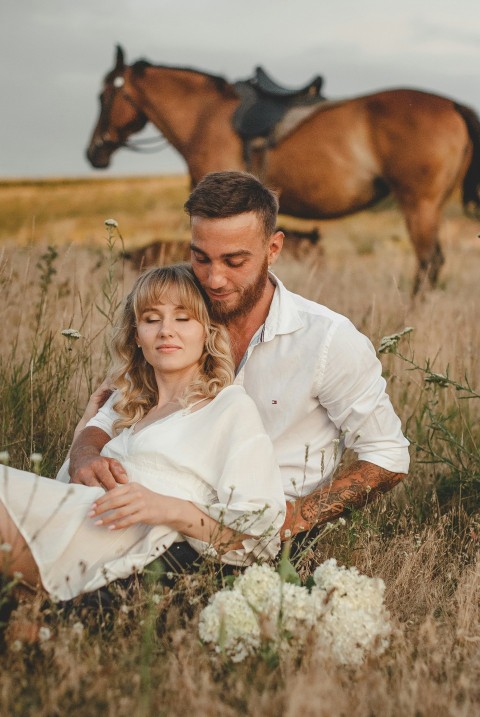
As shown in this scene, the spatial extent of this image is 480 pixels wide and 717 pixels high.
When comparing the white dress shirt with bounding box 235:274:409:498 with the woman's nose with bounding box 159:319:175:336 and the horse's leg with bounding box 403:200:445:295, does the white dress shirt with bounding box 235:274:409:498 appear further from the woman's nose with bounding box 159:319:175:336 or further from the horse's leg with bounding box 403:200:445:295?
the horse's leg with bounding box 403:200:445:295

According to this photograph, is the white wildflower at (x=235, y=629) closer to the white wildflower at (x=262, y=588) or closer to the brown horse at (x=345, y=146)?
the white wildflower at (x=262, y=588)

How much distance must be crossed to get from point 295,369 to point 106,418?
76cm

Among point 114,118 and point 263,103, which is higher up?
point 263,103

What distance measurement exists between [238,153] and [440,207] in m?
2.41

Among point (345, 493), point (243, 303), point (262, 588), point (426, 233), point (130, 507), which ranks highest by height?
point (243, 303)

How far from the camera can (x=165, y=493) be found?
9.48 ft

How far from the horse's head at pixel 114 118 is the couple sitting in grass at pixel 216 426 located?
7788 millimetres

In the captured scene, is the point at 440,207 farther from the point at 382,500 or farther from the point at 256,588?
the point at 256,588

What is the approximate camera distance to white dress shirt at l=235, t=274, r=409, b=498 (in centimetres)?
331

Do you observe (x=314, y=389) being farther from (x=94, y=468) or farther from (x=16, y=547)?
(x=16, y=547)

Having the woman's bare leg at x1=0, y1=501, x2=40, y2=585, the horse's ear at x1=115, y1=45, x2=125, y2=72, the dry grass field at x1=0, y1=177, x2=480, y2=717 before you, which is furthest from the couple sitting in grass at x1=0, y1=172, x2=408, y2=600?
the horse's ear at x1=115, y1=45, x2=125, y2=72

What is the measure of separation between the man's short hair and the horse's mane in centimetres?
725

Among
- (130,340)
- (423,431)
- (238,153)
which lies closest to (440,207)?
(238,153)

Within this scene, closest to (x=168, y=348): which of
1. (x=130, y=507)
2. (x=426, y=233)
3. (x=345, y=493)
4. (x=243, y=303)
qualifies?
(x=243, y=303)
